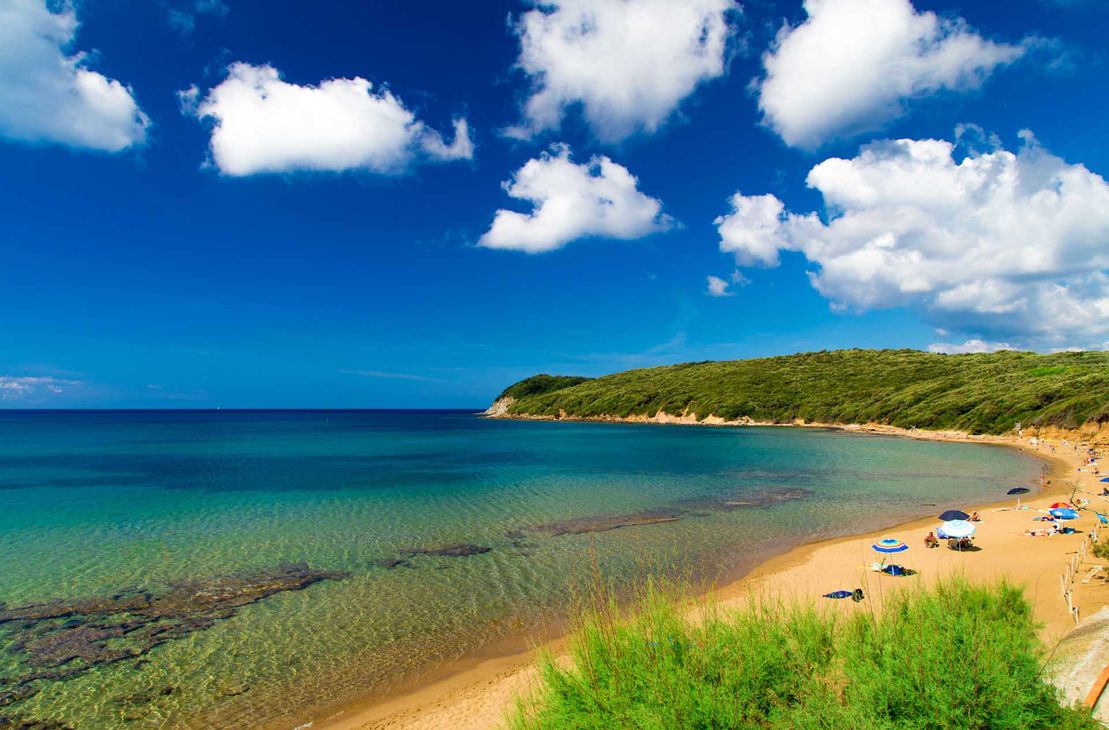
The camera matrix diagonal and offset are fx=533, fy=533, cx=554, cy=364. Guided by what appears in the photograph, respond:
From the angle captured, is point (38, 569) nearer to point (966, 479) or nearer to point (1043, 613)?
point (1043, 613)

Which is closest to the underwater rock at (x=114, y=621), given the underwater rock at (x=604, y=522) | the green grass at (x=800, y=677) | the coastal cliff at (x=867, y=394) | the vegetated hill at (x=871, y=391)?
the underwater rock at (x=604, y=522)

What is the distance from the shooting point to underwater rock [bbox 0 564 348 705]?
1148 centimetres

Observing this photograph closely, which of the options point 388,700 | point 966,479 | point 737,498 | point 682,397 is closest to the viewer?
point 388,700

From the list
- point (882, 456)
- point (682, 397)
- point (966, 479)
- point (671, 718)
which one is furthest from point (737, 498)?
point (682, 397)

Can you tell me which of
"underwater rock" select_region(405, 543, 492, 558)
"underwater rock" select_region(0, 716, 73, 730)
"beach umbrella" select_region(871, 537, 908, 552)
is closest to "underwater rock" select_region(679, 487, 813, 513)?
"beach umbrella" select_region(871, 537, 908, 552)

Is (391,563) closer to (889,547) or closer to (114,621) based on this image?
(114,621)

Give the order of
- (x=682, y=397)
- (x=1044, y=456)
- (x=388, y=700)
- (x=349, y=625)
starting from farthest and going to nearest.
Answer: (x=682, y=397), (x=1044, y=456), (x=349, y=625), (x=388, y=700)

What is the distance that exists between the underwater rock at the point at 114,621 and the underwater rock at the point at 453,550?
3465 millimetres

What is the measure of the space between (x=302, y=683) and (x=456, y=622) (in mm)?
3992

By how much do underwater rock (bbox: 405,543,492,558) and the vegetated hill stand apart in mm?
69791

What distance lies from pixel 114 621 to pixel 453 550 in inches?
397

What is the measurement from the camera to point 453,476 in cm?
Answer: 4147

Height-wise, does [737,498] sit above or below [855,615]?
below

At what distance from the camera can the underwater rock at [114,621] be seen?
452 inches
